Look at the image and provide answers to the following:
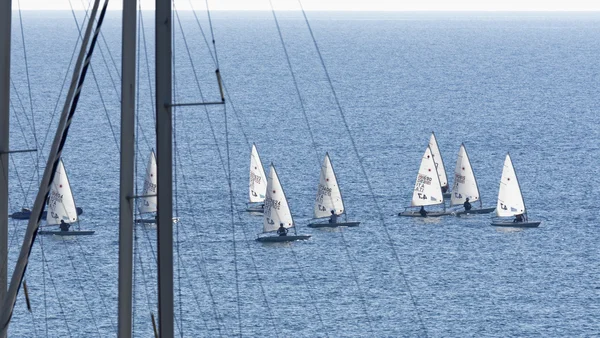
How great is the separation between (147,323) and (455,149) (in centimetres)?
9556

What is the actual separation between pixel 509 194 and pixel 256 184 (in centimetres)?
2232

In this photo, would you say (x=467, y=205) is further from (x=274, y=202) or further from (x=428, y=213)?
(x=274, y=202)

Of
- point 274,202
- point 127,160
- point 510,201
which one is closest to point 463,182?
point 510,201

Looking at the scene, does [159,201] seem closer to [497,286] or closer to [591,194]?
[497,286]

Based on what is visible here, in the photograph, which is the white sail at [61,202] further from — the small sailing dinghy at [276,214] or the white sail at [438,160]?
the white sail at [438,160]

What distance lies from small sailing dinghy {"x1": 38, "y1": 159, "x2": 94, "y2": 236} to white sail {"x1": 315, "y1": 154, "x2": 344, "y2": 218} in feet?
63.3

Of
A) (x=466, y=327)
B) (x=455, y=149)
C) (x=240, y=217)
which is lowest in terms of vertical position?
(x=466, y=327)

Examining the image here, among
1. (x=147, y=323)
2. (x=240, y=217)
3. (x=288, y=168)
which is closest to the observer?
(x=147, y=323)

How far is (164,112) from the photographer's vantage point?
20312mm

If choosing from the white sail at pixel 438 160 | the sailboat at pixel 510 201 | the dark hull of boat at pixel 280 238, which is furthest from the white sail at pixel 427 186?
the dark hull of boat at pixel 280 238

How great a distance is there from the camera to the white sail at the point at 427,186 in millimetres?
134500

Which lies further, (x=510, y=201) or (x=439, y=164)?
(x=439, y=164)

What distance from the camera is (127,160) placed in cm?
2208

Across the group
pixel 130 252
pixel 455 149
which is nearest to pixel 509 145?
pixel 455 149
